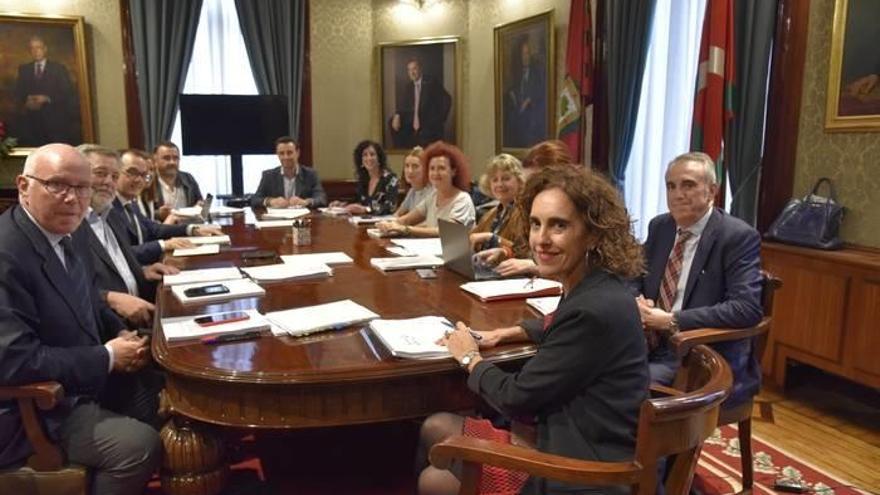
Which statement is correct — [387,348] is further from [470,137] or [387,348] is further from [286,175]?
[470,137]

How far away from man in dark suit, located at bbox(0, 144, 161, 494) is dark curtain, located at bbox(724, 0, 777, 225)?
3167 millimetres

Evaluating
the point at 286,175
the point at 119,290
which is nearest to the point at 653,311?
the point at 119,290

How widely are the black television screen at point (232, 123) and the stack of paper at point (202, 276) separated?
3700 millimetres

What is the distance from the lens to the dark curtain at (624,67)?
4.41 m

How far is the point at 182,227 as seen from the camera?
3.75 metres

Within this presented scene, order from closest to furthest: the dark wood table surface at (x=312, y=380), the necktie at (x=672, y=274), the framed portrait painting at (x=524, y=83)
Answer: the dark wood table surface at (x=312, y=380) → the necktie at (x=672, y=274) → the framed portrait painting at (x=524, y=83)

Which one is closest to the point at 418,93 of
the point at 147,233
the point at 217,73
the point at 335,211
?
the point at 217,73

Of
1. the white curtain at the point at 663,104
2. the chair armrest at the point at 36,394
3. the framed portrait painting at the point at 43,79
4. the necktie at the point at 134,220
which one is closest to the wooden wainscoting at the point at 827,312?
the white curtain at the point at 663,104

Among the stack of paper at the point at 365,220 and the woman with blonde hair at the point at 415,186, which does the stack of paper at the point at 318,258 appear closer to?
the stack of paper at the point at 365,220

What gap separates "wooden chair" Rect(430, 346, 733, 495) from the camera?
1.14 metres

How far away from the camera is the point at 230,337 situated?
173cm

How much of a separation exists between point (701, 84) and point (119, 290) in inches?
125

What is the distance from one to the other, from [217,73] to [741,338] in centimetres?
575

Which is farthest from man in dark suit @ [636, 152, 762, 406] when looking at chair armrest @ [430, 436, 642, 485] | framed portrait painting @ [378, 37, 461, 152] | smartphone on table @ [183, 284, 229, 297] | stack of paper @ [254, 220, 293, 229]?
framed portrait painting @ [378, 37, 461, 152]
